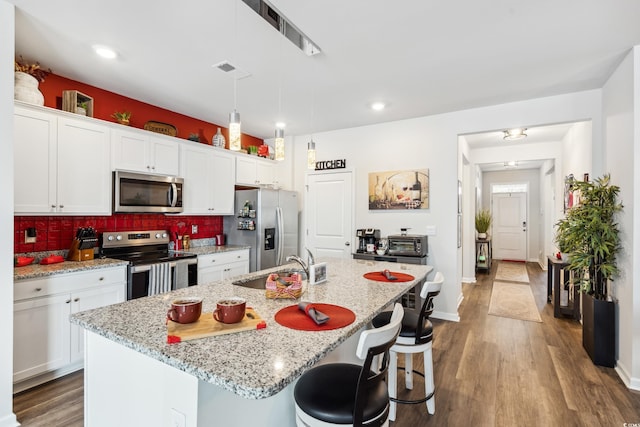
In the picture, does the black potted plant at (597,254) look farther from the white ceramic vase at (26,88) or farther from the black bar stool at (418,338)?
the white ceramic vase at (26,88)

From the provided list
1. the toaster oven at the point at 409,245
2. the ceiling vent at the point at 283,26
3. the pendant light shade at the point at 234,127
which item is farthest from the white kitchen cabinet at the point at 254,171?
the pendant light shade at the point at 234,127

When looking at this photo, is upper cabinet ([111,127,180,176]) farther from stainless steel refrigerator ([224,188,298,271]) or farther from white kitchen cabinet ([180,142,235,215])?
stainless steel refrigerator ([224,188,298,271])

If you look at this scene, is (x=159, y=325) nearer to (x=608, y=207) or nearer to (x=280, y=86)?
(x=280, y=86)

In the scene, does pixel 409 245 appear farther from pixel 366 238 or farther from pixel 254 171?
pixel 254 171

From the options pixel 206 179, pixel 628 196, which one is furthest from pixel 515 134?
pixel 206 179

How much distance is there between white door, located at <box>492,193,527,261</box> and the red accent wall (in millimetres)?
8047

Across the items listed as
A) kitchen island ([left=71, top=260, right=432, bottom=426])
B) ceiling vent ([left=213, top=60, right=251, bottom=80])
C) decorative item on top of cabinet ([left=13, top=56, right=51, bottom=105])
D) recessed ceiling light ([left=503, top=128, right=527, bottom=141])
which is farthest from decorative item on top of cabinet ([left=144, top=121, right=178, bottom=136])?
recessed ceiling light ([left=503, top=128, right=527, bottom=141])

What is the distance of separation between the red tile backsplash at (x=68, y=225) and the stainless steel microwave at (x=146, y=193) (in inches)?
12.9

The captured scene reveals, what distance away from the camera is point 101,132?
3.10 meters

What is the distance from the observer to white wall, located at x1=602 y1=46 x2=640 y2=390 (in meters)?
2.50

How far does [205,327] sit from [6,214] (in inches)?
70.9

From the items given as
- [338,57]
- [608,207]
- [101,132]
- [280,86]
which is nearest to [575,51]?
[608,207]

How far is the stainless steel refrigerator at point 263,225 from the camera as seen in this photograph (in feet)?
14.4

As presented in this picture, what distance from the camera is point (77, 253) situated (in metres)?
2.97
